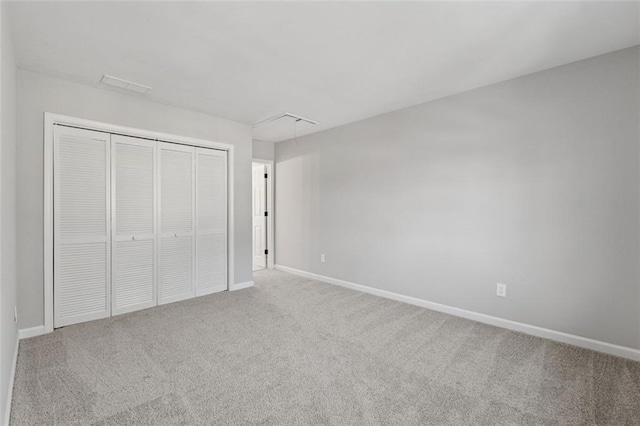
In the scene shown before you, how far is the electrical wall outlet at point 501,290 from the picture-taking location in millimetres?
2832

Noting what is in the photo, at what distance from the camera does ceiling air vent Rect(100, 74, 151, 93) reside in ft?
8.98

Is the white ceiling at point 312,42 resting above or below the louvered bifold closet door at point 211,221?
above

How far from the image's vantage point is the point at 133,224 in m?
3.26

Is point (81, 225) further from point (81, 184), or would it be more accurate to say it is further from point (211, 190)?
point (211, 190)

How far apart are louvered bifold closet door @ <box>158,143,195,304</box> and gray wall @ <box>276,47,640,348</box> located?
2105mm

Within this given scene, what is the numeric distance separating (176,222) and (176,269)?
58 centimetres

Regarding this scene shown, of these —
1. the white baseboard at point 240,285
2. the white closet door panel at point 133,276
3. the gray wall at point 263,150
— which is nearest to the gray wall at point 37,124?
the white closet door panel at point 133,276

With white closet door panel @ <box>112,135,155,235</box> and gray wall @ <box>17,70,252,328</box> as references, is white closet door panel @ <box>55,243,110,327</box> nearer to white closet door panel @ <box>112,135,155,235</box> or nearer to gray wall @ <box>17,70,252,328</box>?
gray wall @ <box>17,70,252,328</box>

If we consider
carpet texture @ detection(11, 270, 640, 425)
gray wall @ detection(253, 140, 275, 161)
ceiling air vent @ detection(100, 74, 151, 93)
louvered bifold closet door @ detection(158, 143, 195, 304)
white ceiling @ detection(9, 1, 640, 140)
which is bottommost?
carpet texture @ detection(11, 270, 640, 425)

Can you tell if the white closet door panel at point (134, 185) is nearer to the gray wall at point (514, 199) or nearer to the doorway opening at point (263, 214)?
the doorway opening at point (263, 214)

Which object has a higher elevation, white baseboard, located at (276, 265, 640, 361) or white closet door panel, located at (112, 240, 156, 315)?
white closet door panel, located at (112, 240, 156, 315)

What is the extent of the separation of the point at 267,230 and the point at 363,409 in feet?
13.5

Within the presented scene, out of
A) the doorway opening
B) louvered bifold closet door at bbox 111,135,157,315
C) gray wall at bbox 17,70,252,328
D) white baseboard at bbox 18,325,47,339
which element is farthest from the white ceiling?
the doorway opening

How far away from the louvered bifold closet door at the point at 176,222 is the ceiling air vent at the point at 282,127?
1.12m
